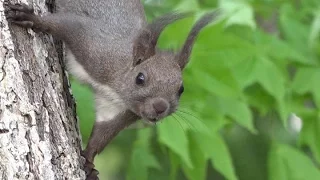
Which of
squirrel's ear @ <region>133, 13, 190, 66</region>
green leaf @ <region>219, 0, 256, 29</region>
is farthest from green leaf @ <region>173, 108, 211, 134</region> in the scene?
green leaf @ <region>219, 0, 256, 29</region>

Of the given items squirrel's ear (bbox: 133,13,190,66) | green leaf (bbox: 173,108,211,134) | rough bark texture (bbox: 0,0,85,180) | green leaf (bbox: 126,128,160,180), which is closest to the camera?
rough bark texture (bbox: 0,0,85,180)

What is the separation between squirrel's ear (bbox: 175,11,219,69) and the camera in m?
2.91

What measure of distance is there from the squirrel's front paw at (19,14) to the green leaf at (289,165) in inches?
64.1

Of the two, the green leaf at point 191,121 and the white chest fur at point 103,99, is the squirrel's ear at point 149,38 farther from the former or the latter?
the green leaf at point 191,121

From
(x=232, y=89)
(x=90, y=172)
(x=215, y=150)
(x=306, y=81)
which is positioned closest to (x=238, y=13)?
(x=232, y=89)

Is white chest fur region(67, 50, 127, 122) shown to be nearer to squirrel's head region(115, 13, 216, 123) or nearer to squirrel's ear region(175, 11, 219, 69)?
squirrel's head region(115, 13, 216, 123)

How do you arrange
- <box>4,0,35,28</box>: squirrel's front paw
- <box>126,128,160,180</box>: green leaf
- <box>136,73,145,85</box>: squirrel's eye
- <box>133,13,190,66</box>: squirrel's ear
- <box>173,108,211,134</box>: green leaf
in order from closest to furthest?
<box>4,0,35,28</box>: squirrel's front paw < <box>133,13,190,66</box>: squirrel's ear < <box>136,73,145,85</box>: squirrel's eye < <box>173,108,211,134</box>: green leaf < <box>126,128,160,180</box>: green leaf

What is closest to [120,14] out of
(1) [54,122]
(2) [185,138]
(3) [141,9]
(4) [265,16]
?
(3) [141,9]

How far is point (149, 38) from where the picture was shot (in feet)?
9.64

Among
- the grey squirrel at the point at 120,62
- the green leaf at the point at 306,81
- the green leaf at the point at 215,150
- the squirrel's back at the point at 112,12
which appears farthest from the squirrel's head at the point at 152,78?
the green leaf at the point at 306,81

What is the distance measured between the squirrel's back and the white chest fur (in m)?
0.21

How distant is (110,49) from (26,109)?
73cm

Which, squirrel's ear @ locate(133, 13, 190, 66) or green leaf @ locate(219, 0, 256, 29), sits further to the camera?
green leaf @ locate(219, 0, 256, 29)

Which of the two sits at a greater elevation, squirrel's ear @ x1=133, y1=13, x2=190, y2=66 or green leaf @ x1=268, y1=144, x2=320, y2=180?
squirrel's ear @ x1=133, y1=13, x2=190, y2=66
